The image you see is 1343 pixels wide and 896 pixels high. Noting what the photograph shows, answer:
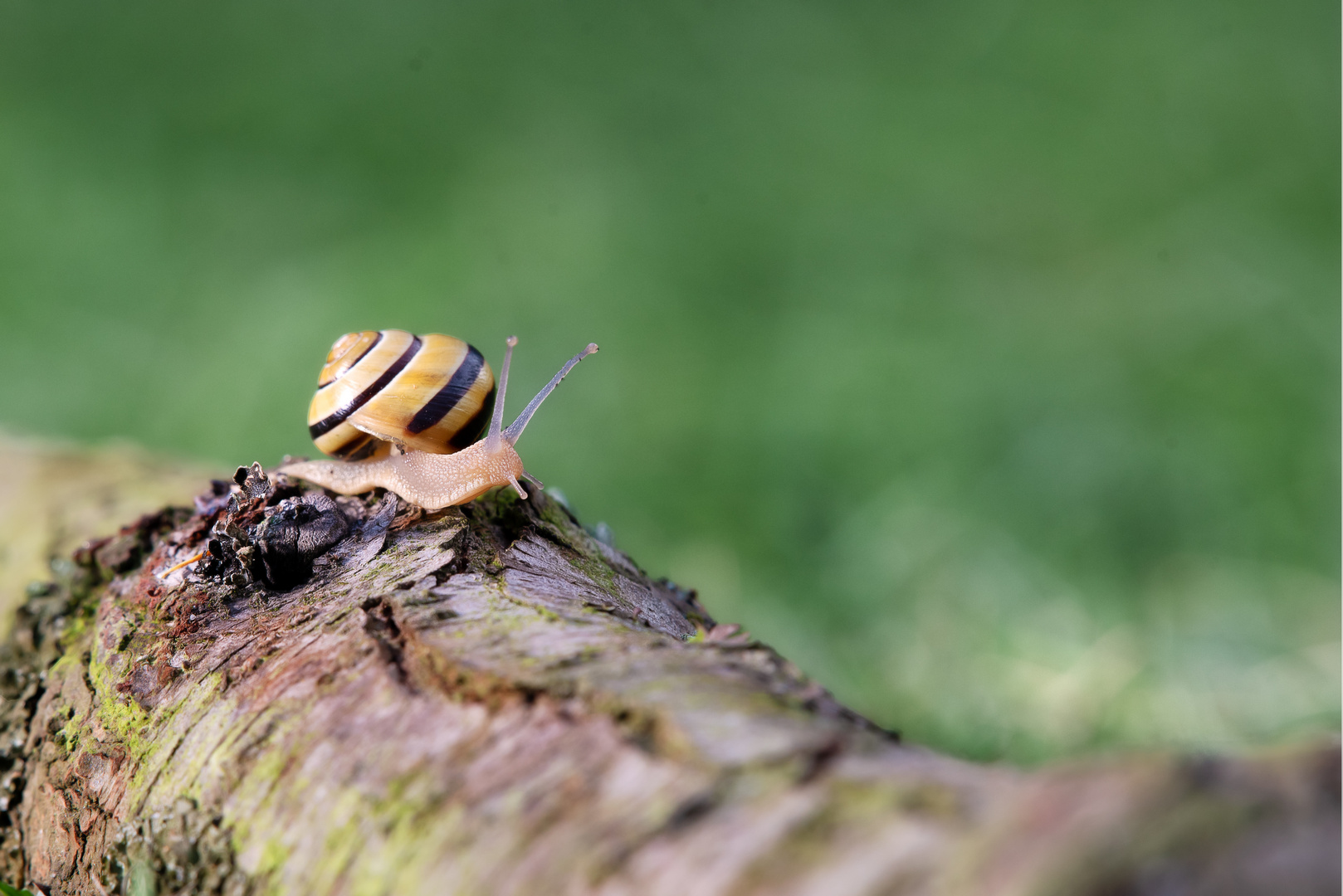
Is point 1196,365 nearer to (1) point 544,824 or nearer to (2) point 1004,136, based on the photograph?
(2) point 1004,136

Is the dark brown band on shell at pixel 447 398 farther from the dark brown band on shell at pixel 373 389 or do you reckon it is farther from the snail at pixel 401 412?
the dark brown band on shell at pixel 373 389

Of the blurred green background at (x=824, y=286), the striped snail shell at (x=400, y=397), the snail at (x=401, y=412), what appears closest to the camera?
the snail at (x=401, y=412)

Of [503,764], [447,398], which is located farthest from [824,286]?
[503,764]

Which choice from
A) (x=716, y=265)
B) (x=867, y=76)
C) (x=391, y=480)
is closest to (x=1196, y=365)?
(x=716, y=265)

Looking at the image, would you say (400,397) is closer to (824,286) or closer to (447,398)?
(447,398)

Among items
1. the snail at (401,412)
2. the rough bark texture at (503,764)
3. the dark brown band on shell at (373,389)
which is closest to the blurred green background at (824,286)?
the snail at (401,412)
